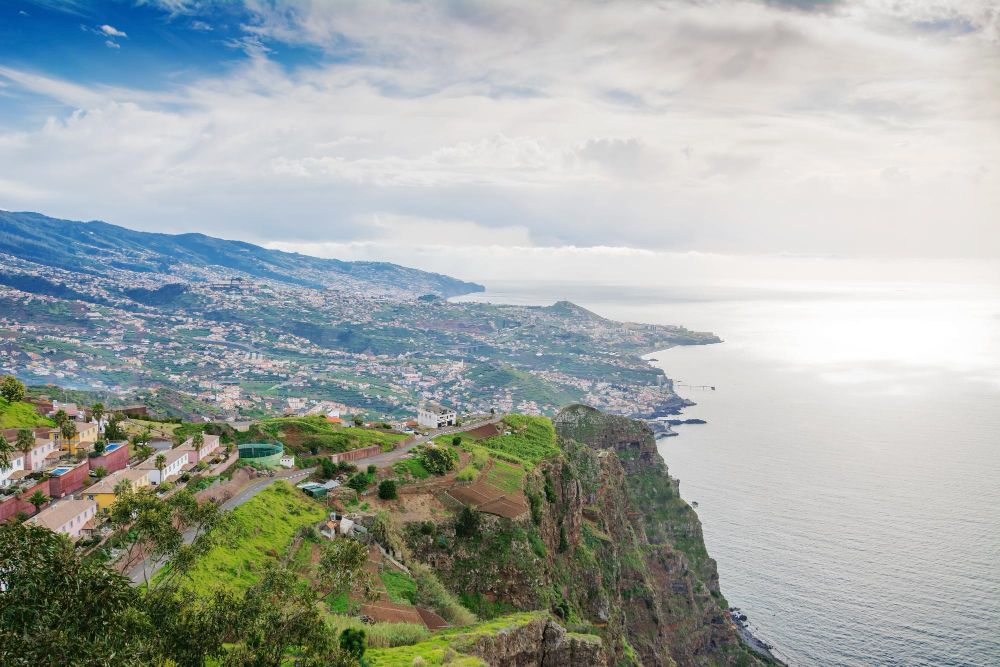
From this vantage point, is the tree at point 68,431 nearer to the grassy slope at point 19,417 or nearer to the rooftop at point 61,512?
the grassy slope at point 19,417

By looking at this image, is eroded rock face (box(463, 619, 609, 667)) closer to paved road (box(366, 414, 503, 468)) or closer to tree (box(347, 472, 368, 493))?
tree (box(347, 472, 368, 493))

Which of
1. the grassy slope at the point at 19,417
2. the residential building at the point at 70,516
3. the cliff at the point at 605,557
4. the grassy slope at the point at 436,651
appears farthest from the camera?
the grassy slope at the point at 19,417

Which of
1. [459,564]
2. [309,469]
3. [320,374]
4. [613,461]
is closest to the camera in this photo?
[459,564]

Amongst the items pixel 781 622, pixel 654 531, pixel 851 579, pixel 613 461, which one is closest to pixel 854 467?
pixel 851 579

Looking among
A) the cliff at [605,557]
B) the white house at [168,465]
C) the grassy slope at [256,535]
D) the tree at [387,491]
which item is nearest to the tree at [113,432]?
the white house at [168,465]

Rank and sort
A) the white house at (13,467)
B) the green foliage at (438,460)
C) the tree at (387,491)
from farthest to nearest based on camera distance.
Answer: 1. the green foliage at (438,460)
2. the tree at (387,491)
3. the white house at (13,467)

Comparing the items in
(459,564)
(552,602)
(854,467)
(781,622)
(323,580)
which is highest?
(323,580)

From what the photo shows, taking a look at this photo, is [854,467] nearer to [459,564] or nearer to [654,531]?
[654,531]

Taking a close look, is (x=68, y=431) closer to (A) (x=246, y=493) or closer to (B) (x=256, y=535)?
(A) (x=246, y=493)
